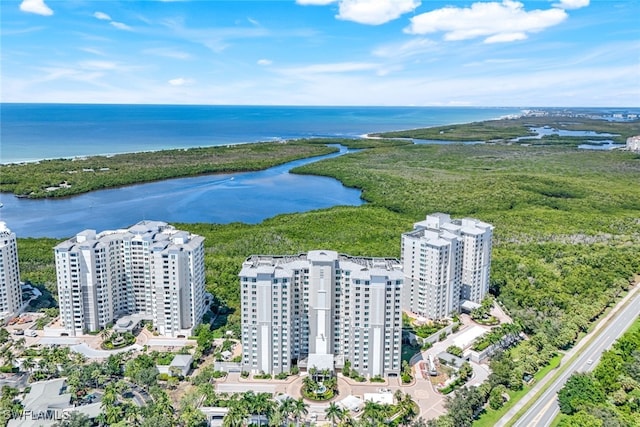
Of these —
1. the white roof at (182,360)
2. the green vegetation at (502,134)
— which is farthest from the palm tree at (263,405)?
the green vegetation at (502,134)

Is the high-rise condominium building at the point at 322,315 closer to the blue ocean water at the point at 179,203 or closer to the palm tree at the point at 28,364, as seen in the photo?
the palm tree at the point at 28,364

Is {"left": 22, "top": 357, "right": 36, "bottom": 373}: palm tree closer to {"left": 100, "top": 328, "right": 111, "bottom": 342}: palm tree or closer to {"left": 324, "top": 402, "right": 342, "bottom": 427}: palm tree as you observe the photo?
{"left": 100, "top": 328, "right": 111, "bottom": 342}: palm tree

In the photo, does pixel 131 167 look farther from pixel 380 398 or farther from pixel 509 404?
pixel 509 404

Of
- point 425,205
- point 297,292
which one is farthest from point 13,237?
point 425,205

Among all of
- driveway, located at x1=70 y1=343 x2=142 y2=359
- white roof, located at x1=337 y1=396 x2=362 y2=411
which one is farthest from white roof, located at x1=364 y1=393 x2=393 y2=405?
driveway, located at x1=70 y1=343 x2=142 y2=359

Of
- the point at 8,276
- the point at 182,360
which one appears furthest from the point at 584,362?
the point at 8,276

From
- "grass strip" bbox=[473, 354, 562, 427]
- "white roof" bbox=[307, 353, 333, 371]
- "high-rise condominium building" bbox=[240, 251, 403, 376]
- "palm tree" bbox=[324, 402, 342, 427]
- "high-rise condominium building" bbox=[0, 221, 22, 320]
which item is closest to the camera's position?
"palm tree" bbox=[324, 402, 342, 427]

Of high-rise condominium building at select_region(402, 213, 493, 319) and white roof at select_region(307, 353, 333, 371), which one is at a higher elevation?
high-rise condominium building at select_region(402, 213, 493, 319)
